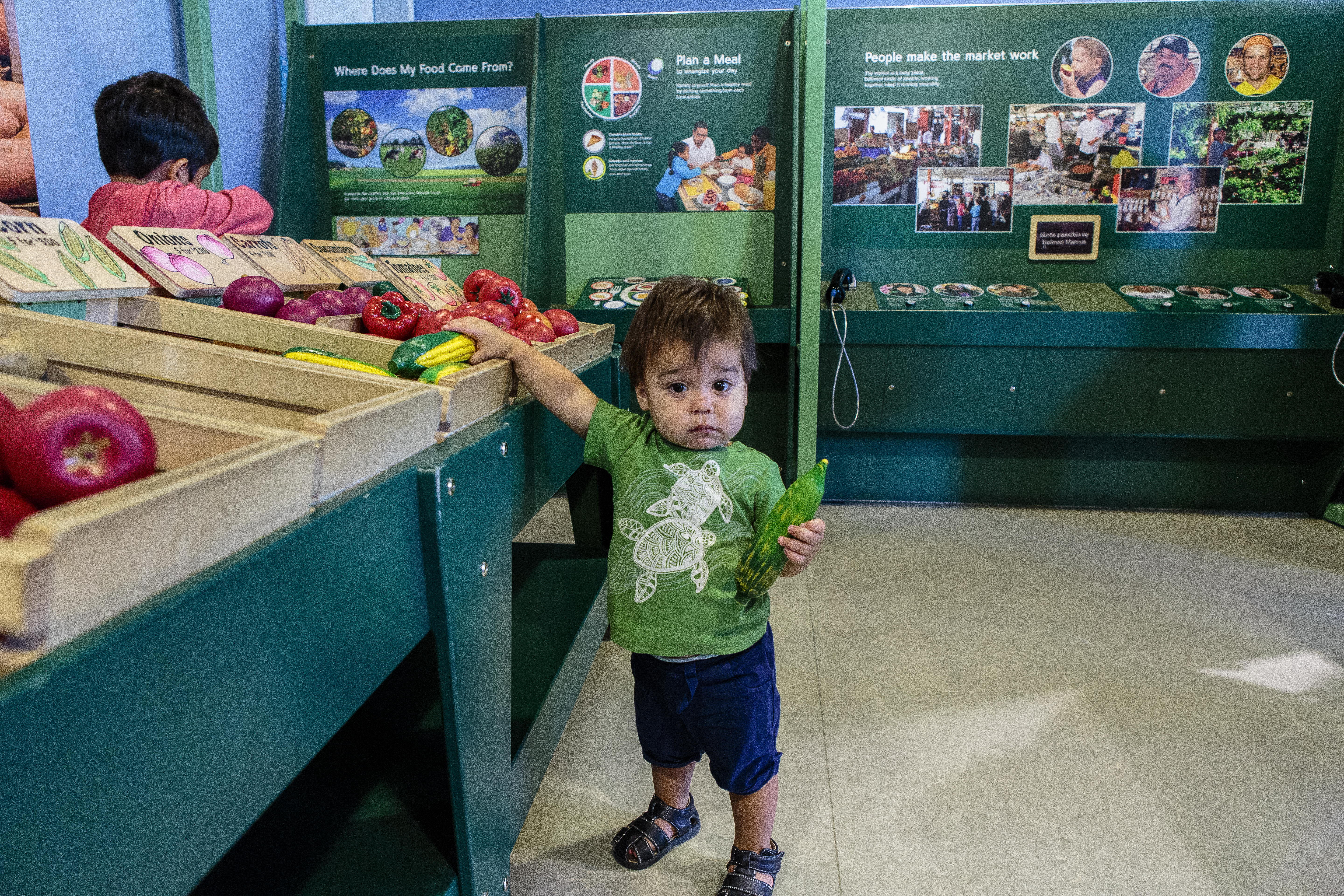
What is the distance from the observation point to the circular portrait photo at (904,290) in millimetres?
3865

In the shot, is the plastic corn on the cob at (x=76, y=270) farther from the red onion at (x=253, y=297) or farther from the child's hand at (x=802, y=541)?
the child's hand at (x=802, y=541)

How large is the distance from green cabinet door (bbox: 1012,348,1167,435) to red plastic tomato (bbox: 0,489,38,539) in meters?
3.79

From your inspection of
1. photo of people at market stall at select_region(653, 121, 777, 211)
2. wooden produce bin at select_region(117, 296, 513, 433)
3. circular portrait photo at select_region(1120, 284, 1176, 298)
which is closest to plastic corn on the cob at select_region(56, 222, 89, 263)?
wooden produce bin at select_region(117, 296, 513, 433)

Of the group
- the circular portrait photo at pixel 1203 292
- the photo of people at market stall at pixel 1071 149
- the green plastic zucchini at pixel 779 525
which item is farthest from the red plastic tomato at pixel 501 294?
→ the circular portrait photo at pixel 1203 292

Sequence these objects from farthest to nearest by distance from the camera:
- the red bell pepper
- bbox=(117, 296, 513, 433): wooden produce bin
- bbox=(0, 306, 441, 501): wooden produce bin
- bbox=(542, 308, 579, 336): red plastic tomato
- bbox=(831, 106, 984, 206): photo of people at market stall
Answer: bbox=(831, 106, 984, 206): photo of people at market stall
bbox=(542, 308, 579, 336): red plastic tomato
the red bell pepper
bbox=(117, 296, 513, 433): wooden produce bin
bbox=(0, 306, 441, 501): wooden produce bin

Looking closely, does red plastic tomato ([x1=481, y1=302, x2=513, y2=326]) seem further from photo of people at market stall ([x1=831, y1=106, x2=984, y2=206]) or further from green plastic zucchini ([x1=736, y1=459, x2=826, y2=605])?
photo of people at market stall ([x1=831, y1=106, x2=984, y2=206])

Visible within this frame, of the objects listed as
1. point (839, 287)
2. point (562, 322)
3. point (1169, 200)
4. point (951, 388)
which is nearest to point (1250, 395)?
point (1169, 200)

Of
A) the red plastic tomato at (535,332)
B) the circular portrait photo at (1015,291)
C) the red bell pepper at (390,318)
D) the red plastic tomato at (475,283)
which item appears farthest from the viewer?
the circular portrait photo at (1015,291)

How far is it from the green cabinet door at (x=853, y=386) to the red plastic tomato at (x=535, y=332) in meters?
2.15

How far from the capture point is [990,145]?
3943 mm

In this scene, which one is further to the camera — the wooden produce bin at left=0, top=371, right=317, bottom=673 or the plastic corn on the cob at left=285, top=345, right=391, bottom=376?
the plastic corn on the cob at left=285, top=345, right=391, bottom=376

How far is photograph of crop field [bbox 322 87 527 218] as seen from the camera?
403 centimetres

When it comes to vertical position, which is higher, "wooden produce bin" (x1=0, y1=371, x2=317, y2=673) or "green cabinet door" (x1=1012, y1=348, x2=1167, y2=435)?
"wooden produce bin" (x1=0, y1=371, x2=317, y2=673)

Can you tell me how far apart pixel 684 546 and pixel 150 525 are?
2.86 feet
